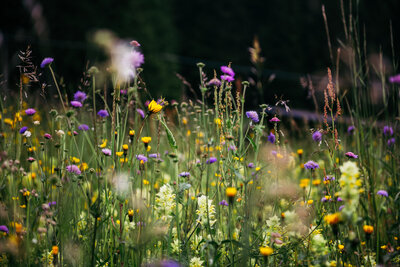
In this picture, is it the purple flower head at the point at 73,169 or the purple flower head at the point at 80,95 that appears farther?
the purple flower head at the point at 80,95

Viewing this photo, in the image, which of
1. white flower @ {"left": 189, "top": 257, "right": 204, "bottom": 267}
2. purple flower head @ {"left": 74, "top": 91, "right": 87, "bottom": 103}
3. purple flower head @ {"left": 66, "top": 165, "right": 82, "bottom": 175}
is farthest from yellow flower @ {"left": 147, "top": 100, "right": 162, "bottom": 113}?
purple flower head @ {"left": 74, "top": 91, "right": 87, "bottom": 103}

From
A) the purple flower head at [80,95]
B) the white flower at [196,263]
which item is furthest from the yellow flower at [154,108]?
the purple flower head at [80,95]

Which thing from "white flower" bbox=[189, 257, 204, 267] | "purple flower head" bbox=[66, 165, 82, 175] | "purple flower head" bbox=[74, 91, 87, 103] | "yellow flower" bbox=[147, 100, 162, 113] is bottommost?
"white flower" bbox=[189, 257, 204, 267]

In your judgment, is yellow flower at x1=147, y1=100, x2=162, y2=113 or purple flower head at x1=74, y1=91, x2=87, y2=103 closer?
yellow flower at x1=147, y1=100, x2=162, y2=113

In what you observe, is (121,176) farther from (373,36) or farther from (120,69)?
(373,36)

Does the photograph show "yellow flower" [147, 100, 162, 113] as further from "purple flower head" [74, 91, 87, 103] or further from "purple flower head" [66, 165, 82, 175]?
"purple flower head" [74, 91, 87, 103]

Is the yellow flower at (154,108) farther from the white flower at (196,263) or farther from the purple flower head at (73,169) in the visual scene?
the white flower at (196,263)

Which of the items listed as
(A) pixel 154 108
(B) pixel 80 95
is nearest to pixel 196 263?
(A) pixel 154 108

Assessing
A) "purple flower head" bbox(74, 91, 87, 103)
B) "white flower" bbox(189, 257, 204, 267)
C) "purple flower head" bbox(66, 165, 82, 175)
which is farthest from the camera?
"purple flower head" bbox(74, 91, 87, 103)

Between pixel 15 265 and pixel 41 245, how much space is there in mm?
189

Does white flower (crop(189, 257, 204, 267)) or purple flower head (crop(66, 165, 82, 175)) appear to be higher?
purple flower head (crop(66, 165, 82, 175))

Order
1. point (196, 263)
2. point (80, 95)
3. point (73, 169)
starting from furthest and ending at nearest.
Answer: point (80, 95) → point (73, 169) → point (196, 263)

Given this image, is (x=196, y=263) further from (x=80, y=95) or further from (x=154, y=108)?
(x=80, y=95)

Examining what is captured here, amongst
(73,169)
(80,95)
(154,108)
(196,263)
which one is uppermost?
(80,95)
